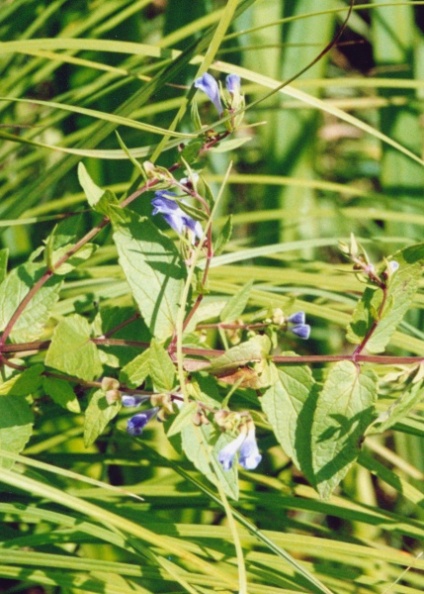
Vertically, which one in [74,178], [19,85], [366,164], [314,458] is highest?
[19,85]

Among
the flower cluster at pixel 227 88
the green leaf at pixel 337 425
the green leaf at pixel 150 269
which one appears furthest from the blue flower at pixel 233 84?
the green leaf at pixel 337 425

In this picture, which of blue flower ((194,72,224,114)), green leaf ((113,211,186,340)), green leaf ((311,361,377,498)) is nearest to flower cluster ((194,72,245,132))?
blue flower ((194,72,224,114))

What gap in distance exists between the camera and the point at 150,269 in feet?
1.97

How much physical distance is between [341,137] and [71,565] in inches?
51.9

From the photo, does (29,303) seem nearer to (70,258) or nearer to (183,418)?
(70,258)

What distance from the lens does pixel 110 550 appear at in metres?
0.91

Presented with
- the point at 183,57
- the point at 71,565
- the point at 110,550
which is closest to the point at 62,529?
the point at 71,565

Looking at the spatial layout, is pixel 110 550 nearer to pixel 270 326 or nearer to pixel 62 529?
pixel 62 529

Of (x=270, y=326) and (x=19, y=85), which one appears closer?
(x=270, y=326)

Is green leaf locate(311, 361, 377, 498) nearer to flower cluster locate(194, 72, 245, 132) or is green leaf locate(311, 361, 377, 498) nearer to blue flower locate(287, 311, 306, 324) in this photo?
blue flower locate(287, 311, 306, 324)

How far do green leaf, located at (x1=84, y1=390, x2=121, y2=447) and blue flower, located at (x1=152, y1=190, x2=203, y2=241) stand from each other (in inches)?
5.7

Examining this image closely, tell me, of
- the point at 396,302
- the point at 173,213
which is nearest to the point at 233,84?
the point at 173,213

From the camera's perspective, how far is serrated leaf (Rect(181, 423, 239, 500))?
559 mm

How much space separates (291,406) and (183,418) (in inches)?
4.2
